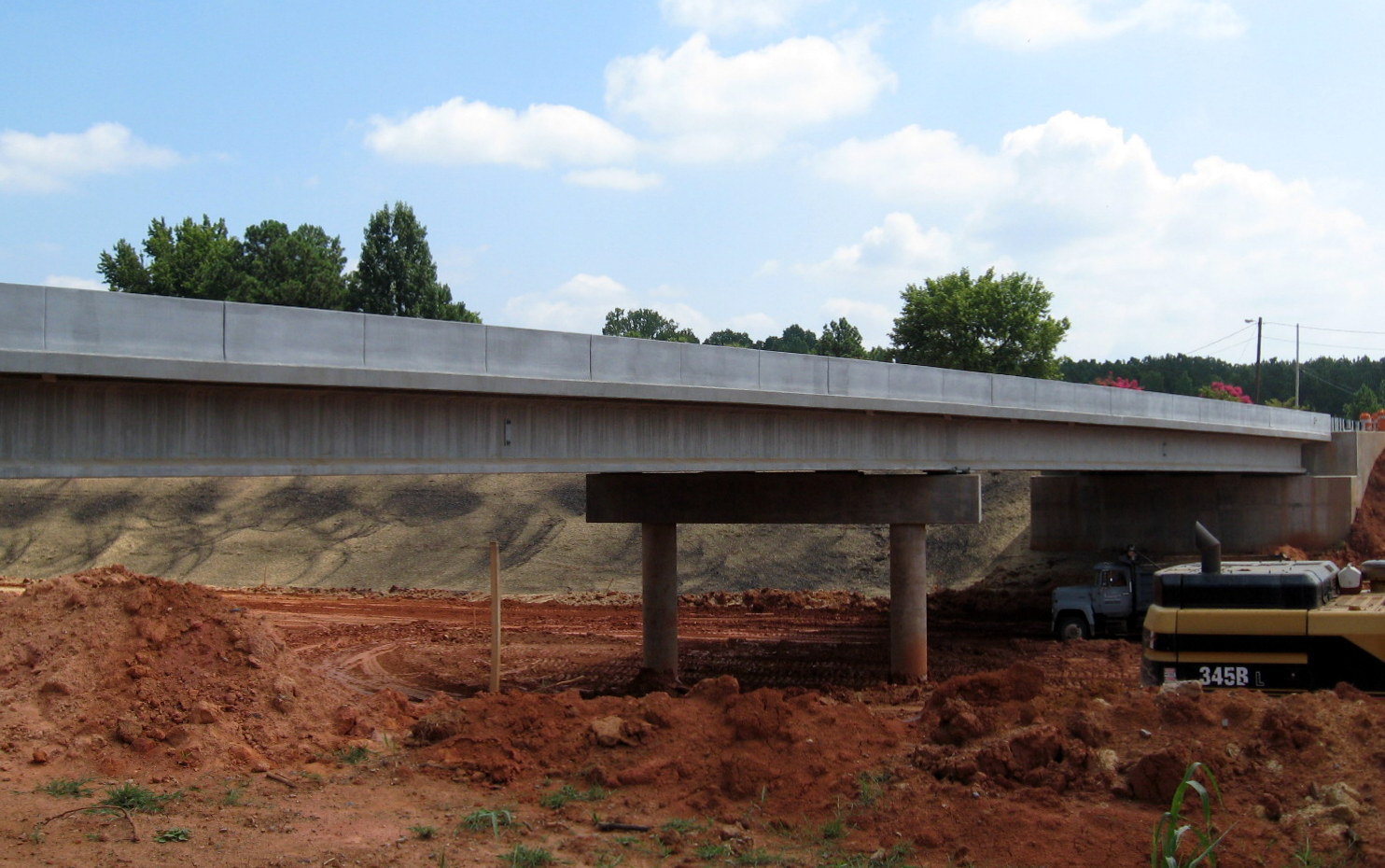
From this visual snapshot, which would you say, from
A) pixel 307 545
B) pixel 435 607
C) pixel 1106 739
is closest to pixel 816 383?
pixel 1106 739

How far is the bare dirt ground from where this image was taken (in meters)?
10.5

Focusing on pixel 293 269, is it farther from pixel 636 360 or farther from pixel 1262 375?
pixel 1262 375

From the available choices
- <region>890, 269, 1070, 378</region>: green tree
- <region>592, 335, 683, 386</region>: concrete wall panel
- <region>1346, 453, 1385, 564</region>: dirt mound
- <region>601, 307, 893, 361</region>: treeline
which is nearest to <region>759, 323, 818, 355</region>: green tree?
<region>601, 307, 893, 361</region>: treeline

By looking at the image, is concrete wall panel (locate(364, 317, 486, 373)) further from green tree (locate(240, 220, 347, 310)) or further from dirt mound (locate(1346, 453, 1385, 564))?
green tree (locate(240, 220, 347, 310))

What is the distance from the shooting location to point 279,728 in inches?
578

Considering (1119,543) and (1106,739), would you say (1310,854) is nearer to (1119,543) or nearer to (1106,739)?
(1106,739)

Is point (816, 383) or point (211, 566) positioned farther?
point (211, 566)

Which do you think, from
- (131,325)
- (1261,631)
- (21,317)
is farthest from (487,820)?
(1261,631)

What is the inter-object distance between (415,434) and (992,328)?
2180 inches

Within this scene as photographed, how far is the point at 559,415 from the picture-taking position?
17016 mm

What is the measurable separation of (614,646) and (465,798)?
15754 millimetres

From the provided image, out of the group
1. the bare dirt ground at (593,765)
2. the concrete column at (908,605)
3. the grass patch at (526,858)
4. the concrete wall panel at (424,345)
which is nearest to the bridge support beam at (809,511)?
the concrete column at (908,605)

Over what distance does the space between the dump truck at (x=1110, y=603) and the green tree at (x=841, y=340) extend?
5247 centimetres

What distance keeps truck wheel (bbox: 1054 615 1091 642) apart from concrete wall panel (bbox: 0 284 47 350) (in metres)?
25.5
